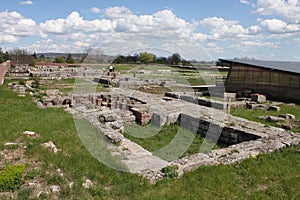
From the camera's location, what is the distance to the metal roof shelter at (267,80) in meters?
17.6

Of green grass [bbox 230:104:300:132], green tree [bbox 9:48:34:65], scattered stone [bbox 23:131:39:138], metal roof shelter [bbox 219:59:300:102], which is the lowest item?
green grass [bbox 230:104:300:132]

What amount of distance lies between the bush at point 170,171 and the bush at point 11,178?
277 centimetres

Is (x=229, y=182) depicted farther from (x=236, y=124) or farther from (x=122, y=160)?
(x=236, y=124)

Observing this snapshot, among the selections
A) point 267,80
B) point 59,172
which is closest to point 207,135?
point 59,172

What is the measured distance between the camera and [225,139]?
9047 mm

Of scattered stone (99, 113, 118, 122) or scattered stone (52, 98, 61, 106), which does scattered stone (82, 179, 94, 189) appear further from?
scattered stone (52, 98, 61, 106)

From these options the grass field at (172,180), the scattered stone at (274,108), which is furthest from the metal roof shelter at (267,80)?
the grass field at (172,180)

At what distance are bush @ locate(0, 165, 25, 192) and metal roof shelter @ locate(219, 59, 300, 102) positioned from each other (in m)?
17.1

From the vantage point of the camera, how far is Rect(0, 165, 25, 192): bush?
15.6 ft

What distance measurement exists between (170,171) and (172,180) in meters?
0.27

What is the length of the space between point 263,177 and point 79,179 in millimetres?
3755

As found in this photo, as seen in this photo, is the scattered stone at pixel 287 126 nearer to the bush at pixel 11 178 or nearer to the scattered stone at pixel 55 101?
the bush at pixel 11 178

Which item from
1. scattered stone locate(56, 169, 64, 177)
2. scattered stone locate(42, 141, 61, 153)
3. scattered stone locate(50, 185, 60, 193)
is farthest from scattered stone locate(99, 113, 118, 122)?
scattered stone locate(50, 185, 60, 193)

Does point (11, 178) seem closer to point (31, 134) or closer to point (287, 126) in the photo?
point (31, 134)
